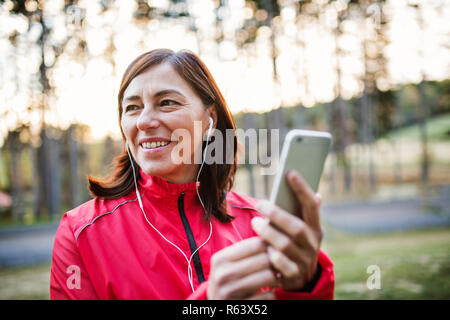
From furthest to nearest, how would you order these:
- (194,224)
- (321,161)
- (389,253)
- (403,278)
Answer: (389,253) < (403,278) < (194,224) < (321,161)

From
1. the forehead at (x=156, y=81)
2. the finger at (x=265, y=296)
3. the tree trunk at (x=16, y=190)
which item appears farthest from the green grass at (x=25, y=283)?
the tree trunk at (x=16, y=190)

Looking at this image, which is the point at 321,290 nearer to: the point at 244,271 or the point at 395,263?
the point at 244,271

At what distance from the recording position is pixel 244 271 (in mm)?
955

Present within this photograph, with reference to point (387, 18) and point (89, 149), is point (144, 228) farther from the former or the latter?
point (89, 149)

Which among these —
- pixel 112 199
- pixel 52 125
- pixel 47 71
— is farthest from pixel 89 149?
pixel 112 199

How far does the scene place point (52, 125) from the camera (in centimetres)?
1149

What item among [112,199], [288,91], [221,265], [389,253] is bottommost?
[389,253]

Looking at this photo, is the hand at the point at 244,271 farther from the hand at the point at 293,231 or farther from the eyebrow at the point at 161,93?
the eyebrow at the point at 161,93

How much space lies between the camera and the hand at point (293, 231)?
902mm

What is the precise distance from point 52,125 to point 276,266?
1253 centimetres

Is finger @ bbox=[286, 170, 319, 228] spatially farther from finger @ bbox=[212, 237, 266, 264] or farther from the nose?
the nose

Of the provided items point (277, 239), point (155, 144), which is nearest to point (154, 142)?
point (155, 144)

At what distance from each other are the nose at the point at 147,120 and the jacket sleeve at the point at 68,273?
21.3 inches

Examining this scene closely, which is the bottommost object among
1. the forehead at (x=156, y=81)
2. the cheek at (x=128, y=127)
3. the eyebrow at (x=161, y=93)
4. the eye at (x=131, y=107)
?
the cheek at (x=128, y=127)
